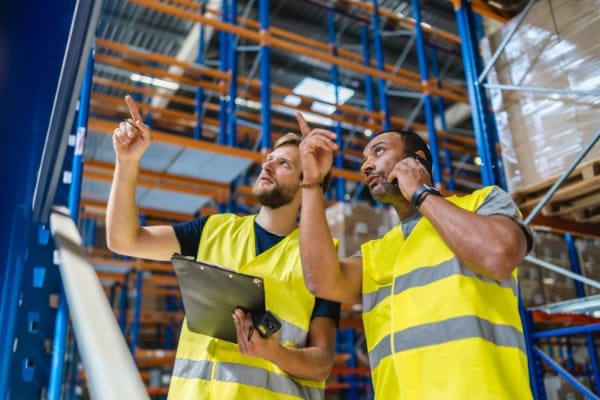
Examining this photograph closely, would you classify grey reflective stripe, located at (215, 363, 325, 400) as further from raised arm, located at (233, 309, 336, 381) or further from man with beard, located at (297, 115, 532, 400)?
man with beard, located at (297, 115, 532, 400)

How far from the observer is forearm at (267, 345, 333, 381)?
196 centimetres

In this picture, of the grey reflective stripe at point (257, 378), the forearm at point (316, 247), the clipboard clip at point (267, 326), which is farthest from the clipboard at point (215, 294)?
the forearm at point (316, 247)

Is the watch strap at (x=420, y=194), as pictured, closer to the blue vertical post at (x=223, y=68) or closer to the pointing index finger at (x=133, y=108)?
the pointing index finger at (x=133, y=108)

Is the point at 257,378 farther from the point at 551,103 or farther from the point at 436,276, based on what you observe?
the point at 551,103

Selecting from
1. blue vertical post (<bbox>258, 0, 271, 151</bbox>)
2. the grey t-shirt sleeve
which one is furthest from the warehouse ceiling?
the grey t-shirt sleeve

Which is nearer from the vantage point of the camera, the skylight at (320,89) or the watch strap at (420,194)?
the watch strap at (420,194)

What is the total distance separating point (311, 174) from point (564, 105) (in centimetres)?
239

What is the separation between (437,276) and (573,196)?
2.53 meters

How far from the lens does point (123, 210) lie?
7.38 ft

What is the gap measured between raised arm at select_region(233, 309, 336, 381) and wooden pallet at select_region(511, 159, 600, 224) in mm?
2151

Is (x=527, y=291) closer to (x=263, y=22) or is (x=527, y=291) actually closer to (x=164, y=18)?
(x=263, y=22)

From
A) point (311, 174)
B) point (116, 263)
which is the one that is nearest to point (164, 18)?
point (116, 263)

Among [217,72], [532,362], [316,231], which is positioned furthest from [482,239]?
[217,72]

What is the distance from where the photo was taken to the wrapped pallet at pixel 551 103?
139 inches
